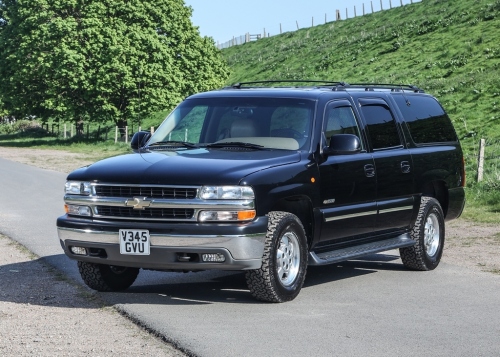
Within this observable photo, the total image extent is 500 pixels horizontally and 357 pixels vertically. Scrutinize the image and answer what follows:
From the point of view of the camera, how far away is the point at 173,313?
27.9ft

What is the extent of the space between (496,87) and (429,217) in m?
35.8

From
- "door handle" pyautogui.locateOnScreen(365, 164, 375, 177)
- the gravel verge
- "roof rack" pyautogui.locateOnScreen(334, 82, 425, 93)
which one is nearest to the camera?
the gravel verge

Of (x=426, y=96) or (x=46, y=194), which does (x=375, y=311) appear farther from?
(x=46, y=194)

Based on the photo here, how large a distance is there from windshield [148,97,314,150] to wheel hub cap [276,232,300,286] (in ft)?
3.21

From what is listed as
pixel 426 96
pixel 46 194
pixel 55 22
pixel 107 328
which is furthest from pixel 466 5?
pixel 107 328

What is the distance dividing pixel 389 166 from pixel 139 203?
3.13 meters

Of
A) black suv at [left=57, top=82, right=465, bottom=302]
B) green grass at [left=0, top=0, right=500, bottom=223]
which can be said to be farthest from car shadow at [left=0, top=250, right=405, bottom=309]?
green grass at [left=0, top=0, right=500, bottom=223]

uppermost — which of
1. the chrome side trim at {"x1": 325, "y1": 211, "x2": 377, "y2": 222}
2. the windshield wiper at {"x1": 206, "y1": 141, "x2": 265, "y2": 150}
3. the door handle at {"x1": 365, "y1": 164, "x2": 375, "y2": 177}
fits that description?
the windshield wiper at {"x1": 206, "y1": 141, "x2": 265, "y2": 150}

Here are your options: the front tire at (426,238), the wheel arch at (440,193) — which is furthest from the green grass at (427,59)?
the front tire at (426,238)

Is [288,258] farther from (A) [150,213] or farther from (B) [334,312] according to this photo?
(A) [150,213]

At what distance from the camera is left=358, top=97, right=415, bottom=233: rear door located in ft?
34.6

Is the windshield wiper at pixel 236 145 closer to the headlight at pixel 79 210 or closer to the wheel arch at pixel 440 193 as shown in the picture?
the headlight at pixel 79 210

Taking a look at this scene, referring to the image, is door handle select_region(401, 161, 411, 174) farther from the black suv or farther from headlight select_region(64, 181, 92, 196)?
headlight select_region(64, 181, 92, 196)

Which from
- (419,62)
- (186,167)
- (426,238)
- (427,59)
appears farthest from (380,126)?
(427,59)
